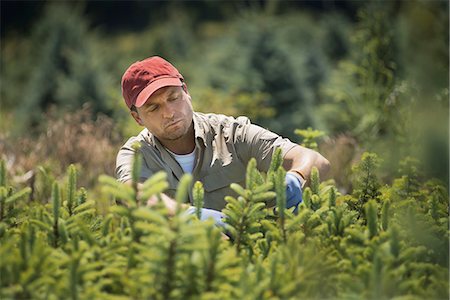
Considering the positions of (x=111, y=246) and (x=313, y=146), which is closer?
(x=111, y=246)

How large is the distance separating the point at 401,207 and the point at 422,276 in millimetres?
409

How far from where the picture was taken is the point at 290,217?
6.01 ft

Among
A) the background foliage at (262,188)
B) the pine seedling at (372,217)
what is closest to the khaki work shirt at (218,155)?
the background foliage at (262,188)

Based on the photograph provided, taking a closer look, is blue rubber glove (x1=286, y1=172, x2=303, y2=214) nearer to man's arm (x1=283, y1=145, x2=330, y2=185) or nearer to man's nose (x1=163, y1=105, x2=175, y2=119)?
man's arm (x1=283, y1=145, x2=330, y2=185)

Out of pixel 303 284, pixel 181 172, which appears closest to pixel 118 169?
pixel 181 172

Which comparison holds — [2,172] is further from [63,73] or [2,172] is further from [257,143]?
[63,73]

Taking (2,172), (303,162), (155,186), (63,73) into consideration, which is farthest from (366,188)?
(63,73)

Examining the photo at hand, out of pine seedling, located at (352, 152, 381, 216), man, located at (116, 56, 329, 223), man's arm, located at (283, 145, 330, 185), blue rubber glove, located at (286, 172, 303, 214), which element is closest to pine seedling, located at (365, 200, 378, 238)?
pine seedling, located at (352, 152, 381, 216)

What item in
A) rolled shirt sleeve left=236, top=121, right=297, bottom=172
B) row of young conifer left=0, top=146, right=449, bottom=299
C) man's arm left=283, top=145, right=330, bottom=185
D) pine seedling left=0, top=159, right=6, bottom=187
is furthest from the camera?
rolled shirt sleeve left=236, top=121, right=297, bottom=172

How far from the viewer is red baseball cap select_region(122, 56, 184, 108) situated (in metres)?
2.68

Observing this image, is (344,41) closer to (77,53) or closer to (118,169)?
(77,53)

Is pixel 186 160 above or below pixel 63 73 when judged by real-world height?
below

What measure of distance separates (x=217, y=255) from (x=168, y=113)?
4.09 ft

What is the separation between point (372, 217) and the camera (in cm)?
171
